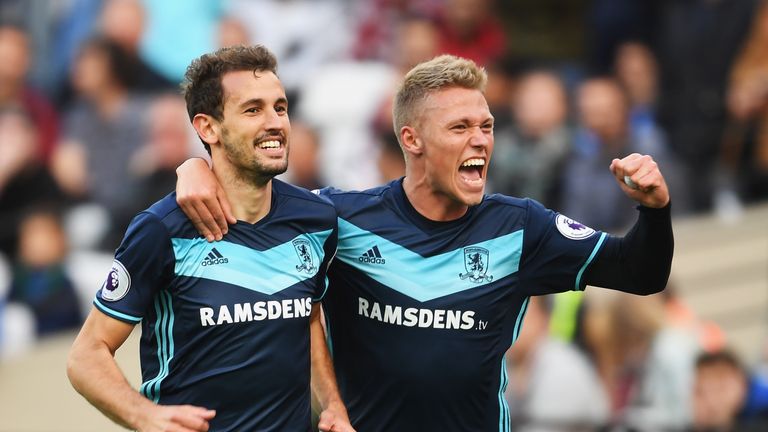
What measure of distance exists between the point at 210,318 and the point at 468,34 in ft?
21.5

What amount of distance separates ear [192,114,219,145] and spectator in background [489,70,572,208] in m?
5.28

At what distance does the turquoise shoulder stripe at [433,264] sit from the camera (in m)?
5.42

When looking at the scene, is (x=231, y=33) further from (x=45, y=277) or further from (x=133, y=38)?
(x=45, y=277)

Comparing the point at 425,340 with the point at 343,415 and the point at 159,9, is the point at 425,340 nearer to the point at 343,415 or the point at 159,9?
the point at 343,415

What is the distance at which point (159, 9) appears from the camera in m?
11.8

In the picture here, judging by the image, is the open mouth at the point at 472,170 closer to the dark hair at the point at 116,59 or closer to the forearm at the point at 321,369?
the forearm at the point at 321,369

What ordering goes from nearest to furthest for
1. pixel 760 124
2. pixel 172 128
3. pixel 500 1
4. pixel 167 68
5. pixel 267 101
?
pixel 267 101, pixel 760 124, pixel 172 128, pixel 167 68, pixel 500 1

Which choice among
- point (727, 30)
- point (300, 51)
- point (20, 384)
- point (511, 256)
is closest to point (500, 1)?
point (300, 51)

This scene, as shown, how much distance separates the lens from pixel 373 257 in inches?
217

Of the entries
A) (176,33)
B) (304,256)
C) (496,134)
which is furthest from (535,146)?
(304,256)

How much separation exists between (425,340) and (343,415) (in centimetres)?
42

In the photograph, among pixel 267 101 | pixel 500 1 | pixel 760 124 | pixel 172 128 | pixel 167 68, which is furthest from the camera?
pixel 500 1

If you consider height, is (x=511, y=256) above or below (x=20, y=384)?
above

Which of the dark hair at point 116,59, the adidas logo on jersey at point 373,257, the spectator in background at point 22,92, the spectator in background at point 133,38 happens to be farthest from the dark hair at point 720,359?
the spectator in background at point 22,92
